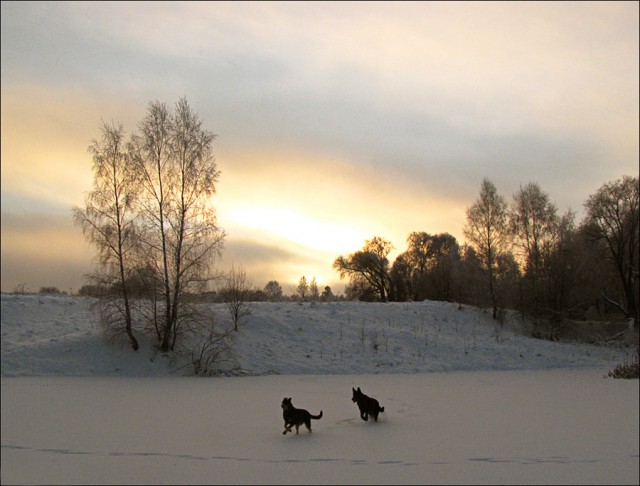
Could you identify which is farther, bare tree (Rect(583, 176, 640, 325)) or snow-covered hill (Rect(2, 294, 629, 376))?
bare tree (Rect(583, 176, 640, 325))

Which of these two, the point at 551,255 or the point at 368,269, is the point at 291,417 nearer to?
the point at 551,255

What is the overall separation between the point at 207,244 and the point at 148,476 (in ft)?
51.3

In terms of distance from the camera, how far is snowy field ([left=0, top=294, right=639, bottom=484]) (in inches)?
284

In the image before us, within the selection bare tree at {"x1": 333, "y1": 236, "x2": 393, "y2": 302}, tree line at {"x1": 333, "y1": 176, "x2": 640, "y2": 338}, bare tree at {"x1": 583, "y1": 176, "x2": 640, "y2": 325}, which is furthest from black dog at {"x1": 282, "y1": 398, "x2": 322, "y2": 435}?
bare tree at {"x1": 333, "y1": 236, "x2": 393, "y2": 302}

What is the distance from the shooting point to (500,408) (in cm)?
1216

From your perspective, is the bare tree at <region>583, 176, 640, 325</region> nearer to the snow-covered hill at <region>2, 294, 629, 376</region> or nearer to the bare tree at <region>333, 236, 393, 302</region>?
the snow-covered hill at <region>2, 294, 629, 376</region>

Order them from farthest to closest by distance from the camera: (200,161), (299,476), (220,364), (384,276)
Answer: (384,276)
(200,161)
(220,364)
(299,476)

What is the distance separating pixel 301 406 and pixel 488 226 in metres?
26.7

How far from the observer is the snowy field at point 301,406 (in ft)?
23.7

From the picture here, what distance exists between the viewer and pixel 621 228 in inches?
1458

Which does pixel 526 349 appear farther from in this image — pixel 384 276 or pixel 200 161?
pixel 384 276

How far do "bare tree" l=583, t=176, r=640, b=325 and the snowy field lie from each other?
11.0 metres

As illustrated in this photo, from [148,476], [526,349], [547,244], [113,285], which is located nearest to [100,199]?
[113,285]

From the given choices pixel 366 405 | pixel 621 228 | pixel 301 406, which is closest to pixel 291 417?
pixel 366 405
